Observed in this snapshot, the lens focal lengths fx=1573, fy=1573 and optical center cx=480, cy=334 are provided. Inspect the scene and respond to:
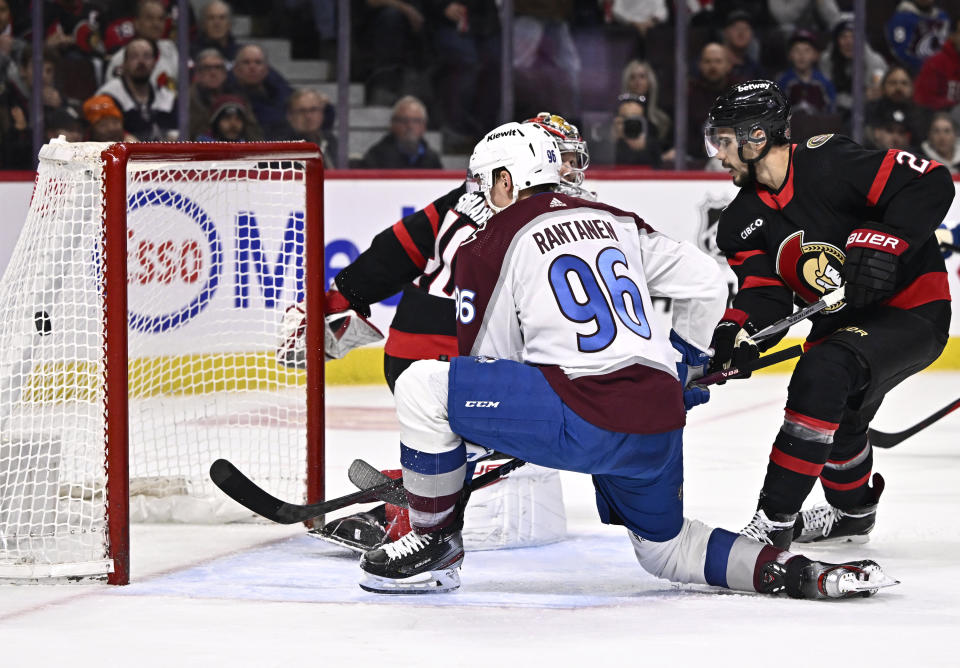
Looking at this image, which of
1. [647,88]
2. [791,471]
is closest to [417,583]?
[791,471]

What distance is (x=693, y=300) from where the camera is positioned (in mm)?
2971

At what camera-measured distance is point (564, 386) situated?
269 centimetres

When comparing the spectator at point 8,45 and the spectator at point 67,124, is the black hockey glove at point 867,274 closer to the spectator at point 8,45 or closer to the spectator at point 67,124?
the spectator at point 67,124

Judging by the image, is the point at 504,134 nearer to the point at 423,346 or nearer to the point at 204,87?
the point at 423,346

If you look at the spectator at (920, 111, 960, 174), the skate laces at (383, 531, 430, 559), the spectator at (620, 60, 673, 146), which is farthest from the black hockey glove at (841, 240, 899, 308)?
the spectator at (920, 111, 960, 174)

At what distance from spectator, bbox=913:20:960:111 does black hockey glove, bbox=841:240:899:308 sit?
4.09 metres

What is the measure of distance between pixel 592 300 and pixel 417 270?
110 centimetres

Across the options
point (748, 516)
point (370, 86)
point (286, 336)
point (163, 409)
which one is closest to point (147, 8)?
point (370, 86)

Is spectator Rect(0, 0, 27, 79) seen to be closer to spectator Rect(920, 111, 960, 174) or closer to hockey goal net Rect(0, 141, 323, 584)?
hockey goal net Rect(0, 141, 323, 584)

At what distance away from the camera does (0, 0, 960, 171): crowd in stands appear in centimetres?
666

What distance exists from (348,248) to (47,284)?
10.8 feet

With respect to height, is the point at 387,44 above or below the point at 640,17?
below

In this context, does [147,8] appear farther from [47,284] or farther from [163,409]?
[47,284]

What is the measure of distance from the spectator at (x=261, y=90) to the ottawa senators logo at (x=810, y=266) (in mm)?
3756
